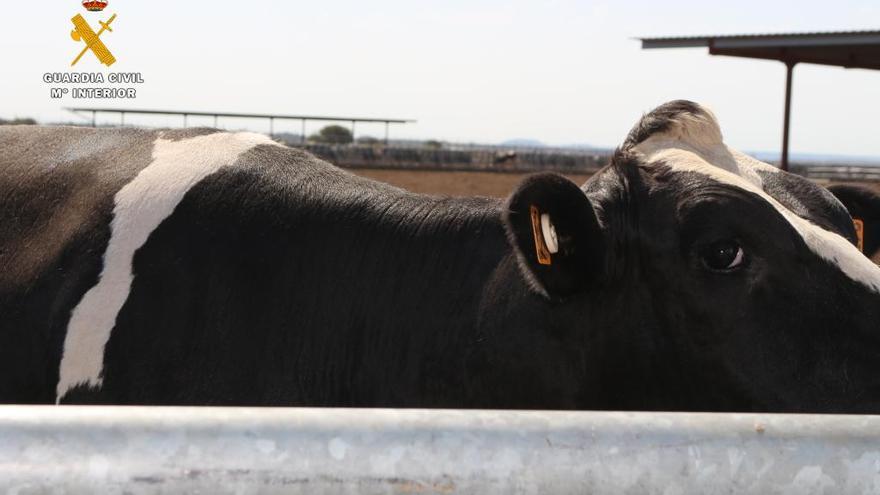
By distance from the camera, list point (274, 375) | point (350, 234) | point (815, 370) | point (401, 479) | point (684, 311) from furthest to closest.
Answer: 1. point (350, 234)
2. point (274, 375)
3. point (684, 311)
4. point (815, 370)
5. point (401, 479)

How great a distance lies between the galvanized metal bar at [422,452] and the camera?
2.93ft

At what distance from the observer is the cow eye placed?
2639mm

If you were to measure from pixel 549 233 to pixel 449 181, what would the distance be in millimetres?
23773

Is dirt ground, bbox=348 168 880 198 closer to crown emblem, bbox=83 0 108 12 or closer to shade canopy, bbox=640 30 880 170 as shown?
shade canopy, bbox=640 30 880 170

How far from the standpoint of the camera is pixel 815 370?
8.33 feet

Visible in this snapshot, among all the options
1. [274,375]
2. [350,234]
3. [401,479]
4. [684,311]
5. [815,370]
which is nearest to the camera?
[401,479]

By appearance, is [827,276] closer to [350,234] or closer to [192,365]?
[350,234]

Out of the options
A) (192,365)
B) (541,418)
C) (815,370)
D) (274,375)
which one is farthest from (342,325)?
(541,418)

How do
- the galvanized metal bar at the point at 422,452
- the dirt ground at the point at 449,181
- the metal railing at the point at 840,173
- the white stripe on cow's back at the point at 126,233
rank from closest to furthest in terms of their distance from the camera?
1. the galvanized metal bar at the point at 422,452
2. the white stripe on cow's back at the point at 126,233
3. the dirt ground at the point at 449,181
4. the metal railing at the point at 840,173

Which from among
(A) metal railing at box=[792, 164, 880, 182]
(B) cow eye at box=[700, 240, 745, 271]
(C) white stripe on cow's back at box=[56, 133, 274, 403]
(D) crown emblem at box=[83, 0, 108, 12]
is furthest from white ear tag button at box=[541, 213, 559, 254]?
(A) metal railing at box=[792, 164, 880, 182]

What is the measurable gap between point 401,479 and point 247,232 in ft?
7.21

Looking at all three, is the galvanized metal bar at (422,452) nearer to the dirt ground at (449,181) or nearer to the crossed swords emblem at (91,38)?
the crossed swords emblem at (91,38)

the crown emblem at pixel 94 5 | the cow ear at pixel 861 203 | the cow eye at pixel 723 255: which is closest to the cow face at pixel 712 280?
the cow eye at pixel 723 255

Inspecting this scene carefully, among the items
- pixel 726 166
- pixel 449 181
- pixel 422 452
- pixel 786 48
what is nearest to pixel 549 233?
pixel 726 166
